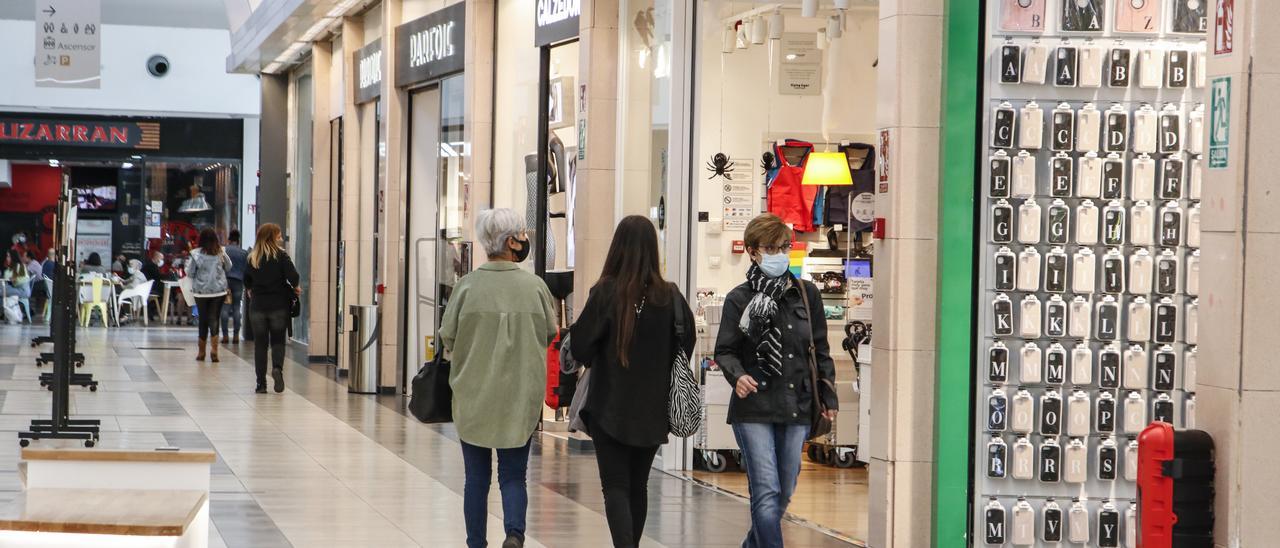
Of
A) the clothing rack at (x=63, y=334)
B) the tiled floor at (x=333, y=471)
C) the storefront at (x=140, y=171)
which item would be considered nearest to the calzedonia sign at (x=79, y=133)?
the storefront at (x=140, y=171)

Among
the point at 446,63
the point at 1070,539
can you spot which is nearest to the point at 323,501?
the point at 1070,539

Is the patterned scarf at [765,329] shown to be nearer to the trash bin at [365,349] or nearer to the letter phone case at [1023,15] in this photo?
the letter phone case at [1023,15]

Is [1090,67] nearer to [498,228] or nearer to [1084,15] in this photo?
[1084,15]

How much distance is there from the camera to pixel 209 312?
18.9 meters

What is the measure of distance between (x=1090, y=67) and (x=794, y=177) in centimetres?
401

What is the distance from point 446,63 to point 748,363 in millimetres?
8401

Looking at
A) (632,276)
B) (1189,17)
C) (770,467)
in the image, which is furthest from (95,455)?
(1189,17)

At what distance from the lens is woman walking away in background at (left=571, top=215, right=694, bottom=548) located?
19.0 feet

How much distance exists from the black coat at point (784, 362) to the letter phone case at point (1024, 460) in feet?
3.27

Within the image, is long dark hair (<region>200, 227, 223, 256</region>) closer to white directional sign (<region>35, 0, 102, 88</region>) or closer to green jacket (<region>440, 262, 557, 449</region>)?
white directional sign (<region>35, 0, 102, 88</region>)

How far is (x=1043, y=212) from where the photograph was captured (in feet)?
21.8

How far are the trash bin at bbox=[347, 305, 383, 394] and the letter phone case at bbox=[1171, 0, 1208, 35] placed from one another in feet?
31.9

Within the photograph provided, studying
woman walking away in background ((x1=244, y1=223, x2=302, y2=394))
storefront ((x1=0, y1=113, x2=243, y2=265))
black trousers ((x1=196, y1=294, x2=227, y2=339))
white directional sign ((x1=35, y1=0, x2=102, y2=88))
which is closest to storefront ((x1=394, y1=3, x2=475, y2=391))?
woman walking away in background ((x1=244, y1=223, x2=302, y2=394))

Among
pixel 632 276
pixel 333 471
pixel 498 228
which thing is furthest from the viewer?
pixel 333 471
